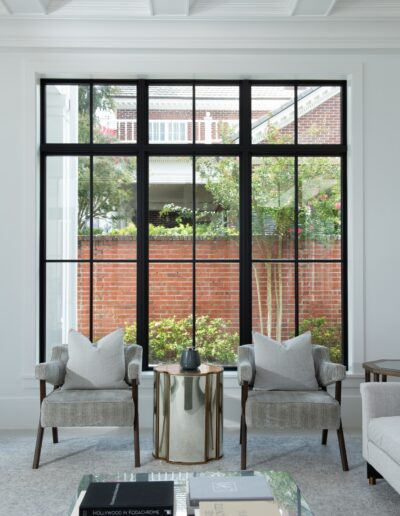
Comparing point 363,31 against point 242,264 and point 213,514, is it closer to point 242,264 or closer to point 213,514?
point 242,264

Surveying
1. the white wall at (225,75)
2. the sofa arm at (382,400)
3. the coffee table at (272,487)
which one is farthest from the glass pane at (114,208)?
the coffee table at (272,487)

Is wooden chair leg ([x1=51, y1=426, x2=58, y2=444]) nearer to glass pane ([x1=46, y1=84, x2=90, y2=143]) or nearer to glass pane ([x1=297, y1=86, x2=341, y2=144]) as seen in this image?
glass pane ([x1=46, y1=84, x2=90, y2=143])

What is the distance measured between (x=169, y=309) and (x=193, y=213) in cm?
87

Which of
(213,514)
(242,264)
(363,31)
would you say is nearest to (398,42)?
(363,31)

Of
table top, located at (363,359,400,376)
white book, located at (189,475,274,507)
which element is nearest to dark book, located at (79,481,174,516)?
white book, located at (189,475,274,507)

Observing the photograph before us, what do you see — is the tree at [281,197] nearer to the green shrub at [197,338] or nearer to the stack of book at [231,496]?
the green shrub at [197,338]

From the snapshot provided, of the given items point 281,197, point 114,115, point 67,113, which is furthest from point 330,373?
point 67,113

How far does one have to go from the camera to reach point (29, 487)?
378cm

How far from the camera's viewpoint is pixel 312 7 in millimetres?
4879

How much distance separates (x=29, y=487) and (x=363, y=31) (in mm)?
4369

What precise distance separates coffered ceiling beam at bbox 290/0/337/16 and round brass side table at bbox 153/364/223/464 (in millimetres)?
2961

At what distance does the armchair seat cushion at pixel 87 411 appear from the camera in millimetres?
4121

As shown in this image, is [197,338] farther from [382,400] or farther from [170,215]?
[382,400]

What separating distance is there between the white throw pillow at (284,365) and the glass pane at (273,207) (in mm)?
1000
